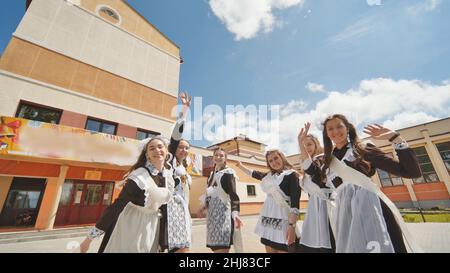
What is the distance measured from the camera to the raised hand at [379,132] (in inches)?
73.5

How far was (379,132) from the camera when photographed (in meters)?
1.94

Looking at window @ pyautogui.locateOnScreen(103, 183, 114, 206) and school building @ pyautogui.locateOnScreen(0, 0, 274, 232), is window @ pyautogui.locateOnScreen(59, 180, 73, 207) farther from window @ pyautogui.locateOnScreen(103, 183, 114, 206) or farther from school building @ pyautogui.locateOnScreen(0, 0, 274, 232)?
window @ pyautogui.locateOnScreen(103, 183, 114, 206)

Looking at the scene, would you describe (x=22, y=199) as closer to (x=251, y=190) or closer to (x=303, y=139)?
(x=303, y=139)

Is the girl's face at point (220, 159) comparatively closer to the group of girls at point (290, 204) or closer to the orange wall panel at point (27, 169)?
the group of girls at point (290, 204)

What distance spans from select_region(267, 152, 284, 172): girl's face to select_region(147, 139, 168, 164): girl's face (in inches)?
72.4

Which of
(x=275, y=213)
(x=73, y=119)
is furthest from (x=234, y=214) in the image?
(x=73, y=119)

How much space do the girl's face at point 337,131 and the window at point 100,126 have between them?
1304cm

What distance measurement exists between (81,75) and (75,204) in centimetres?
777

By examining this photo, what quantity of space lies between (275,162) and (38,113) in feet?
41.9

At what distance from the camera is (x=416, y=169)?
1.62m

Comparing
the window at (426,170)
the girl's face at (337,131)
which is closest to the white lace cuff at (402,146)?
the girl's face at (337,131)

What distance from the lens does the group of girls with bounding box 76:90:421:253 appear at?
1.65 meters
